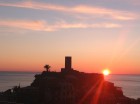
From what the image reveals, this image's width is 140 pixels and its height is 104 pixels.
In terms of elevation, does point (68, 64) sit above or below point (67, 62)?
below

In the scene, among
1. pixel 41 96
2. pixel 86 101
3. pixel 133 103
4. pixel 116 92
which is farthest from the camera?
pixel 116 92

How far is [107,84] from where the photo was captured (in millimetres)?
86062

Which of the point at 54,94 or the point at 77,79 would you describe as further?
the point at 77,79

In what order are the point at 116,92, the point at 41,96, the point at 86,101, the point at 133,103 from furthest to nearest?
the point at 116,92 < the point at 133,103 < the point at 86,101 < the point at 41,96

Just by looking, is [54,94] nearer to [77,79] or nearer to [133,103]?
[77,79]

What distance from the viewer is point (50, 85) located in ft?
228

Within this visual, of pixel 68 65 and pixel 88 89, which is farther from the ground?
pixel 68 65

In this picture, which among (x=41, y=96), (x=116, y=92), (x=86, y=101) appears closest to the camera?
(x=41, y=96)

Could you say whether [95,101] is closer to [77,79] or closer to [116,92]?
[77,79]

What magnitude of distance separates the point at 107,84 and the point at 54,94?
20.9 m

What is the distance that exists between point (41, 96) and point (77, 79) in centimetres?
1225

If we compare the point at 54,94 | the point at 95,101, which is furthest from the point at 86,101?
the point at 54,94

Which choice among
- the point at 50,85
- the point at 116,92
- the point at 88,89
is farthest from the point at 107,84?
the point at 50,85

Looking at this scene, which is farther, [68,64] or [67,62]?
[68,64]
